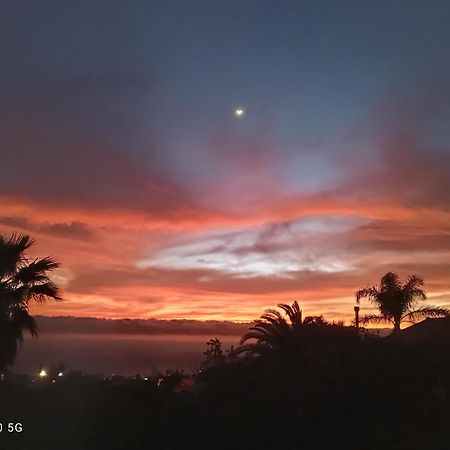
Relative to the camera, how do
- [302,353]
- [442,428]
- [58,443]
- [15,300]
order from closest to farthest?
[442,428] → [58,443] → [302,353] → [15,300]

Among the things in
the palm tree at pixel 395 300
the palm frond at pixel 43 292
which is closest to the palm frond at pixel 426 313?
the palm tree at pixel 395 300

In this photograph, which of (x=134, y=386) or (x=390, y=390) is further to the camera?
(x=134, y=386)

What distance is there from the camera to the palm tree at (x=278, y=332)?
84.0ft

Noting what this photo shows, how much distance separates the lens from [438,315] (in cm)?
3906

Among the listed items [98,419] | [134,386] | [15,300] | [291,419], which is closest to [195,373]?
[134,386]

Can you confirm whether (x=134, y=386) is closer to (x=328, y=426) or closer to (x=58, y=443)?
(x=58, y=443)

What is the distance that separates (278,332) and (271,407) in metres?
8.15

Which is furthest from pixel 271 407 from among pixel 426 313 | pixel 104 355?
pixel 104 355

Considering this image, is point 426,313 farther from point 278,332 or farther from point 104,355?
point 104,355

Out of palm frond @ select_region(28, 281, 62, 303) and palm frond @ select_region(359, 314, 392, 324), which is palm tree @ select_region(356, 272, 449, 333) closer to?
palm frond @ select_region(359, 314, 392, 324)

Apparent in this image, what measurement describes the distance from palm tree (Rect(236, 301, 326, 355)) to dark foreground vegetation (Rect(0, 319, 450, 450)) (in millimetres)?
2477

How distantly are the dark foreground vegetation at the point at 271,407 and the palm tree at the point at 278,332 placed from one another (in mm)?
2477

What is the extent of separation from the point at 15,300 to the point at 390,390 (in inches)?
613

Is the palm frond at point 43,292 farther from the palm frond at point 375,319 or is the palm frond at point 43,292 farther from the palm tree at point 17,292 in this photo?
the palm frond at point 375,319
